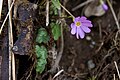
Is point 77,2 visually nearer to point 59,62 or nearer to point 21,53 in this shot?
point 59,62

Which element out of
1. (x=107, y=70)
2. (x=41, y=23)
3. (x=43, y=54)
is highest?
(x=41, y=23)

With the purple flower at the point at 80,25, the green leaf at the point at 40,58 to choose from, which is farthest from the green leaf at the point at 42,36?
the purple flower at the point at 80,25

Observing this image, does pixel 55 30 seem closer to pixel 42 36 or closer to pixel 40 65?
pixel 42 36

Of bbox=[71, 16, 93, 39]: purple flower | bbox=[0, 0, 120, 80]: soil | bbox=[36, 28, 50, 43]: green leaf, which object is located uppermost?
bbox=[71, 16, 93, 39]: purple flower

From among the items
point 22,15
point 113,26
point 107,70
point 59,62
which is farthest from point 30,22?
point 113,26

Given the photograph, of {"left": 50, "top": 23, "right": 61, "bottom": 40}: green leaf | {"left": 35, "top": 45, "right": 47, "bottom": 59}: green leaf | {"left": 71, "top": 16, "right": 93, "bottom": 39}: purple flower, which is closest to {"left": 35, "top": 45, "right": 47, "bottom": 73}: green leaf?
{"left": 35, "top": 45, "right": 47, "bottom": 59}: green leaf

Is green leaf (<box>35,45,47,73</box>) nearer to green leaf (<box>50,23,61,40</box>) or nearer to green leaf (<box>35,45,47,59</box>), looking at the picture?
green leaf (<box>35,45,47,59</box>)

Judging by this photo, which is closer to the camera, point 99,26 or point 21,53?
point 21,53
